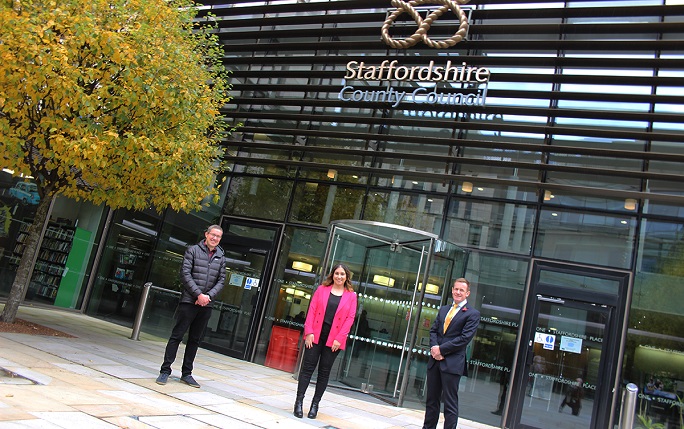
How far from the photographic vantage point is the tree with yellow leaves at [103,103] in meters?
6.74

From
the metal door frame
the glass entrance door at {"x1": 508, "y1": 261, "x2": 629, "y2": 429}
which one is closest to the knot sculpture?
the metal door frame

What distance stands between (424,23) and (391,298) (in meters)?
4.74

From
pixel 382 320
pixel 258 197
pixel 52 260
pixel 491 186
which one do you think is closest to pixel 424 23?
pixel 491 186

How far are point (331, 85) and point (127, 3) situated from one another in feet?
12.6

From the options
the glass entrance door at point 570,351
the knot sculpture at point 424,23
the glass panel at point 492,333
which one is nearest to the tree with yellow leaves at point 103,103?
the knot sculpture at point 424,23

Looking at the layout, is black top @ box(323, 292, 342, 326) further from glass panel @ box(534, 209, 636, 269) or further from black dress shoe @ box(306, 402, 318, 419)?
glass panel @ box(534, 209, 636, 269)

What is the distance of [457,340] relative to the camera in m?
5.38

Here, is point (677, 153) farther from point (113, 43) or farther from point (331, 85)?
point (113, 43)

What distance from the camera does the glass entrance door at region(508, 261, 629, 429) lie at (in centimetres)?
773

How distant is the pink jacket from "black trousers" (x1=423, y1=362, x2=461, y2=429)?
3.04ft

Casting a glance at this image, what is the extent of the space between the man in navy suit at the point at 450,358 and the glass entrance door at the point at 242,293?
5.13 metres

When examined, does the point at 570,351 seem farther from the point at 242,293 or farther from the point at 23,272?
the point at 23,272

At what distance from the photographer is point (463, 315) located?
549 centimetres

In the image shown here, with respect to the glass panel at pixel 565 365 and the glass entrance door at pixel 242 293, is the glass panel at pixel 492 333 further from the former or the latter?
the glass entrance door at pixel 242 293
